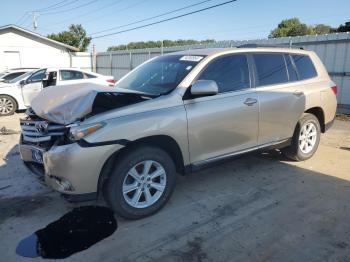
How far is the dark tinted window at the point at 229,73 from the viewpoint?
4281 mm

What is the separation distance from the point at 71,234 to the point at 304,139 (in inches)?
156

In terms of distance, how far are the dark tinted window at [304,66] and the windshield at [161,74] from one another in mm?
1945

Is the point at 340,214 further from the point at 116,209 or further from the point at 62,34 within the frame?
the point at 62,34

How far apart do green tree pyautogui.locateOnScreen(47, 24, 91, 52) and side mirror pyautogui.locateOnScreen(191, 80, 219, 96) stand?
4157 centimetres

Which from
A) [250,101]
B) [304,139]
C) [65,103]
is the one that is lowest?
[304,139]

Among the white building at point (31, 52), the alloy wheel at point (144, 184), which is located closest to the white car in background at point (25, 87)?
the alloy wheel at point (144, 184)

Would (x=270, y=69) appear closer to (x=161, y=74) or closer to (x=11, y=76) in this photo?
(x=161, y=74)

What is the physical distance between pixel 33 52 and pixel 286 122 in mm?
23315

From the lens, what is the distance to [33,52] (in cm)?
2445

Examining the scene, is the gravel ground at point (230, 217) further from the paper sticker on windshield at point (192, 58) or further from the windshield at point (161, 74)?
the paper sticker on windshield at point (192, 58)

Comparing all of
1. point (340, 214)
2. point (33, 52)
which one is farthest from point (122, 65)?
point (340, 214)

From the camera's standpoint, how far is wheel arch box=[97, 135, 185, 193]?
3.55 m

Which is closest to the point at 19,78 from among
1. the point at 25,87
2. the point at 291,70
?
the point at 25,87

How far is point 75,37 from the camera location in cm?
4312
